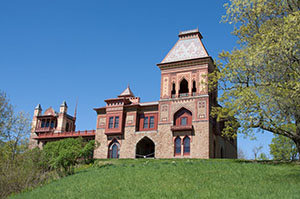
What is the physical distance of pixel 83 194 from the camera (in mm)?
19453

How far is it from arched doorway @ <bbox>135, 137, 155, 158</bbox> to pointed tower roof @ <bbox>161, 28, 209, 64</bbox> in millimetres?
10425

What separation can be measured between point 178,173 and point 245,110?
6.24m

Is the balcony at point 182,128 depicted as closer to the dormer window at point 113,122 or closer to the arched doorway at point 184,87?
the arched doorway at point 184,87

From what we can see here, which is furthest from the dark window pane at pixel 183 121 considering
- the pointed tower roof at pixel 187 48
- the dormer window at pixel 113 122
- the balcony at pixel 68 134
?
the balcony at pixel 68 134

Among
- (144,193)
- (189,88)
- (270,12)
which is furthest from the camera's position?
(189,88)

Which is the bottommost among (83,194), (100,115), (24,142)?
(83,194)

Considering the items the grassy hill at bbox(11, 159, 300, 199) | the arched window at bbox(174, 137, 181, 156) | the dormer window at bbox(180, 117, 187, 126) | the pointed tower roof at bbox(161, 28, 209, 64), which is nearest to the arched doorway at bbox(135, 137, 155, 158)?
the arched window at bbox(174, 137, 181, 156)

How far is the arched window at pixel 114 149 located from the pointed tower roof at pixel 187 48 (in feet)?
39.4

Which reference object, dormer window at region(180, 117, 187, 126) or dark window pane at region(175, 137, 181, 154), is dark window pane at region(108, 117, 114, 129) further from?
dormer window at region(180, 117, 187, 126)

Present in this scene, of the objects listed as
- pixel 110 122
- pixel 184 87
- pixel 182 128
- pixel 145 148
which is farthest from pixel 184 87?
pixel 110 122

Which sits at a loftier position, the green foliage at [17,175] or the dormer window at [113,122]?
the dormer window at [113,122]

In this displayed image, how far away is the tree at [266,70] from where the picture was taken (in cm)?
1762

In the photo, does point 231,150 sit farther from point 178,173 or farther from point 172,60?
point 178,173

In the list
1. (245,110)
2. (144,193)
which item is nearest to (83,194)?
(144,193)
